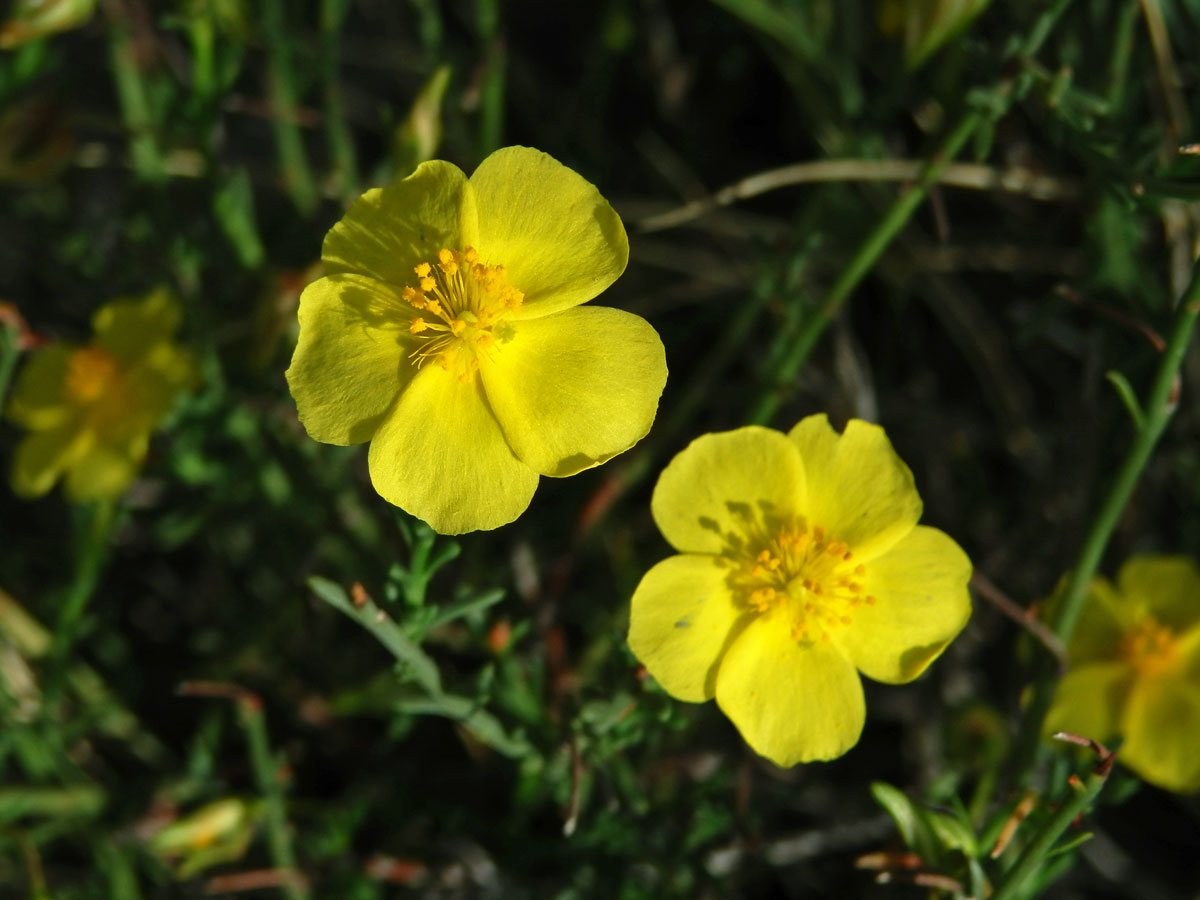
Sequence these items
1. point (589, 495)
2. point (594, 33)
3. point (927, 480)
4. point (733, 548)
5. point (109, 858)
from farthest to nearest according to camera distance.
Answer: point (594, 33) → point (927, 480) → point (589, 495) → point (109, 858) → point (733, 548)

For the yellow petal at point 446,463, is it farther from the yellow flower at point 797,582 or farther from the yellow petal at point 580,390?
the yellow flower at point 797,582

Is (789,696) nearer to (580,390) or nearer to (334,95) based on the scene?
(580,390)

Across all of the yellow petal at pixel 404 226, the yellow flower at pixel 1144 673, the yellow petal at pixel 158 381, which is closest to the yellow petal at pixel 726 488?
the yellow petal at pixel 404 226

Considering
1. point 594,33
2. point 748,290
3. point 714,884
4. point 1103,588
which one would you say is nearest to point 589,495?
point 748,290

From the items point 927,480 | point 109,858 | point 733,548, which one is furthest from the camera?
point 927,480

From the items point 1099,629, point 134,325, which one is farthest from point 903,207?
point 134,325

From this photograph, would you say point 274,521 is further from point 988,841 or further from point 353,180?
point 988,841

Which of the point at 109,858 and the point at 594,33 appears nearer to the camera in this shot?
the point at 109,858
